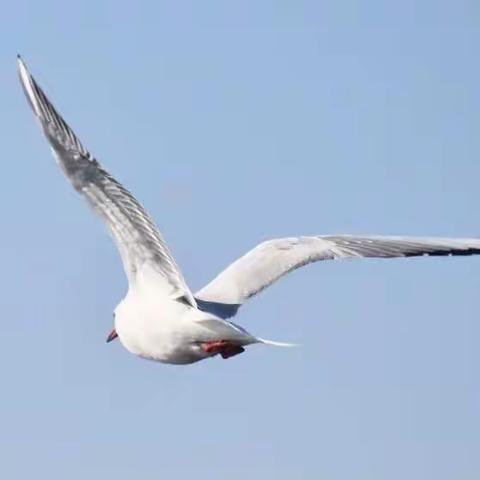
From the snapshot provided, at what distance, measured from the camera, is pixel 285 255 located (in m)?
32.2

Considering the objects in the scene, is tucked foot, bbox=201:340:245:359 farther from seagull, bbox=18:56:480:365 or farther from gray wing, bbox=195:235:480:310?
gray wing, bbox=195:235:480:310

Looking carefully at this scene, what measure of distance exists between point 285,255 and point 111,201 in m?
3.31

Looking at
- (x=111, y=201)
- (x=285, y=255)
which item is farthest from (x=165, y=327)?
(x=285, y=255)

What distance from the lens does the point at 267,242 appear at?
32500mm

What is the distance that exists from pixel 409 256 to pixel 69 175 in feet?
13.6

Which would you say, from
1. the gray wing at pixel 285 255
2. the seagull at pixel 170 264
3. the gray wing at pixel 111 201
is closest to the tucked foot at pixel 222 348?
the seagull at pixel 170 264

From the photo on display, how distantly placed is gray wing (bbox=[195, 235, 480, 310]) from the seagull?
1 centimetres

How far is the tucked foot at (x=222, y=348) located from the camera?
97.9ft

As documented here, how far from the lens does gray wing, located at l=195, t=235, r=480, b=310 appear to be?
103ft

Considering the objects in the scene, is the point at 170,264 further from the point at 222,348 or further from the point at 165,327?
the point at 222,348

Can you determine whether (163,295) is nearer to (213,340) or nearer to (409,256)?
(213,340)

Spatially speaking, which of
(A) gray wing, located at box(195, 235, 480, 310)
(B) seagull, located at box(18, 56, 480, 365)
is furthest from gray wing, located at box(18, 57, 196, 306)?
(A) gray wing, located at box(195, 235, 480, 310)

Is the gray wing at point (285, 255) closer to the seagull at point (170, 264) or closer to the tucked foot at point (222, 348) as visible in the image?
the seagull at point (170, 264)

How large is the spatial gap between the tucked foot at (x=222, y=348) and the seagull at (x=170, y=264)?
10 millimetres
